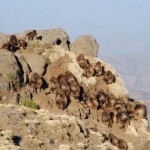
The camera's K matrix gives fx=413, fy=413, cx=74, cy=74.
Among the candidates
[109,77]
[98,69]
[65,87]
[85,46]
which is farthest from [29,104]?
[85,46]

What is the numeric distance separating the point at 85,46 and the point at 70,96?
41.7 feet

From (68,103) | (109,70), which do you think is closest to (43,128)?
(68,103)

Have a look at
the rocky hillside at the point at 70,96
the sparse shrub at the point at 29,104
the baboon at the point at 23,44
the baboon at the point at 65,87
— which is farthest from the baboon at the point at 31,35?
the sparse shrub at the point at 29,104

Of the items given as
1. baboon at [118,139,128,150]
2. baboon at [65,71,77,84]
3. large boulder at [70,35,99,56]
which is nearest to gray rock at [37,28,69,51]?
large boulder at [70,35,99,56]

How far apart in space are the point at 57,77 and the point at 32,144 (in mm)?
17356

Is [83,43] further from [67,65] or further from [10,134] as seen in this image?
[10,134]

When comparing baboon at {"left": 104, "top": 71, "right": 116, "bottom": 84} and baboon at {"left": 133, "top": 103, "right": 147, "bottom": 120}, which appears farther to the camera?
baboon at {"left": 104, "top": 71, "right": 116, "bottom": 84}

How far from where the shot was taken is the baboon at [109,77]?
148 ft

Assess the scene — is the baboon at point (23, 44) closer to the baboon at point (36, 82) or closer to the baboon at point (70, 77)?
the baboon at point (36, 82)

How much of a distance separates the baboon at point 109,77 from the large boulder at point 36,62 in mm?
6942

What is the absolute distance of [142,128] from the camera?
41844 millimetres

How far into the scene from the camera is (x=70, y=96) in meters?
41.3

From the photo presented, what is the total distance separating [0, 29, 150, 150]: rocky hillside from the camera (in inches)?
1179

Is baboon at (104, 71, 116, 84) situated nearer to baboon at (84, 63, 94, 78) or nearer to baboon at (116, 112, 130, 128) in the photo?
baboon at (84, 63, 94, 78)
